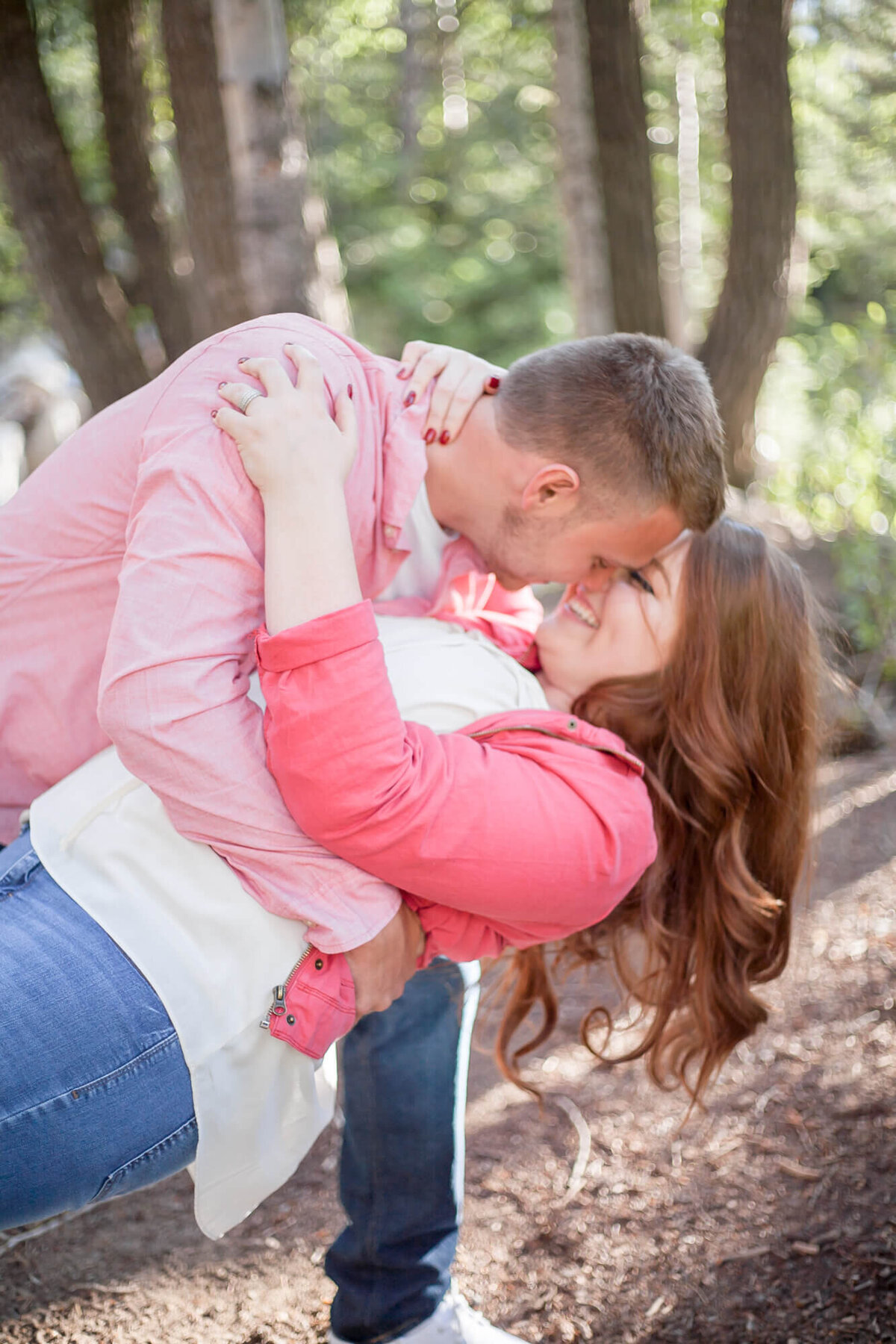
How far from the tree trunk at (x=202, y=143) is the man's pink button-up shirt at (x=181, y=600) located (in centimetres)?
378

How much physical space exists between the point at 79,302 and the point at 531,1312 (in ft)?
21.0

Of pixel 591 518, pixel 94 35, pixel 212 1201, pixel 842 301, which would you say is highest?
pixel 94 35

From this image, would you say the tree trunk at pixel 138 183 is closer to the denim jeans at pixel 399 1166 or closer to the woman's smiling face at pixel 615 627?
the woman's smiling face at pixel 615 627

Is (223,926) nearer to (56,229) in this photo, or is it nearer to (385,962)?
(385,962)

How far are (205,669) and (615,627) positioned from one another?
3.45 feet

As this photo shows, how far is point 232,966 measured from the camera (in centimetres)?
167

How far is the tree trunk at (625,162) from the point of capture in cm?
674

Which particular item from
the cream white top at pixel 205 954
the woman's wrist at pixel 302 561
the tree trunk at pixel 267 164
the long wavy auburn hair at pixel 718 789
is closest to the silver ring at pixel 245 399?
the woman's wrist at pixel 302 561

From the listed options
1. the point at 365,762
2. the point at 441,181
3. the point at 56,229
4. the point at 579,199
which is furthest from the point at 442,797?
the point at 441,181

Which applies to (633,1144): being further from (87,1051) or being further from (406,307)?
(406,307)

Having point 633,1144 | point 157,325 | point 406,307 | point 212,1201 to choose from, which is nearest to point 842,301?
point 406,307

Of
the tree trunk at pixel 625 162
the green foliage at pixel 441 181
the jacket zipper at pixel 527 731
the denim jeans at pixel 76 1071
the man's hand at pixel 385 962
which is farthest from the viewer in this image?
the green foliage at pixel 441 181

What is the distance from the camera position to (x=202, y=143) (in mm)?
5609

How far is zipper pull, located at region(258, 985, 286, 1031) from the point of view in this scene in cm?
169
